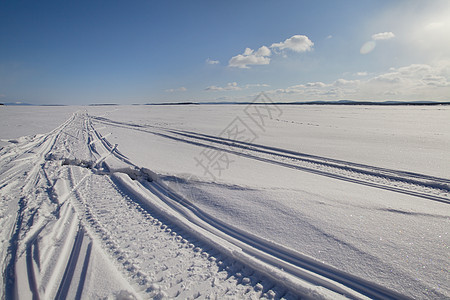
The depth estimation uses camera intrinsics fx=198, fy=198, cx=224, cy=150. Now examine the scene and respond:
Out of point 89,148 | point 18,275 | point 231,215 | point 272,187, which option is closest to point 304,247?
point 231,215

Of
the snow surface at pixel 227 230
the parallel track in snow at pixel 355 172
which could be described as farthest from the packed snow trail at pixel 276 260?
the parallel track in snow at pixel 355 172

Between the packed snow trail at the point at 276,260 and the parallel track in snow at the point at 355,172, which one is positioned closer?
the packed snow trail at the point at 276,260

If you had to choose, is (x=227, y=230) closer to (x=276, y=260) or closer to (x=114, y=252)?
(x=276, y=260)

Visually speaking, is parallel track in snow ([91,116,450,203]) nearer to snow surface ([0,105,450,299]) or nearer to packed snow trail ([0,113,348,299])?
snow surface ([0,105,450,299])

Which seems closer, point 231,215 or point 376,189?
point 231,215

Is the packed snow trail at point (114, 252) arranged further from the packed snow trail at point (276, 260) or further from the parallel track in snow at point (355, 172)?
the parallel track in snow at point (355, 172)

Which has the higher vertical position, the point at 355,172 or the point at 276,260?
the point at 355,172

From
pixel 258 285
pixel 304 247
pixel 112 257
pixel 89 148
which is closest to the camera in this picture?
pixel 258 285

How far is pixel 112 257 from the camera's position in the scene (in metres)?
2.02

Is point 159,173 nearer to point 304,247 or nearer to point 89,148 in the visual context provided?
point 304,247

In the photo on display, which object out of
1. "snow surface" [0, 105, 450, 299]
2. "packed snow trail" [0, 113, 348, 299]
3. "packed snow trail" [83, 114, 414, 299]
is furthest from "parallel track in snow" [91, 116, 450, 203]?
"packed snow trail" [0, 113, 348, 299]

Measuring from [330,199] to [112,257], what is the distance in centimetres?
298

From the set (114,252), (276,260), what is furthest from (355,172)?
(114,252)

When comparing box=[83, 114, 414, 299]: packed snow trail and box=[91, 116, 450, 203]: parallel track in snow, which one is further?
box=[91, 116, 450, 203]: parallel track in snow
